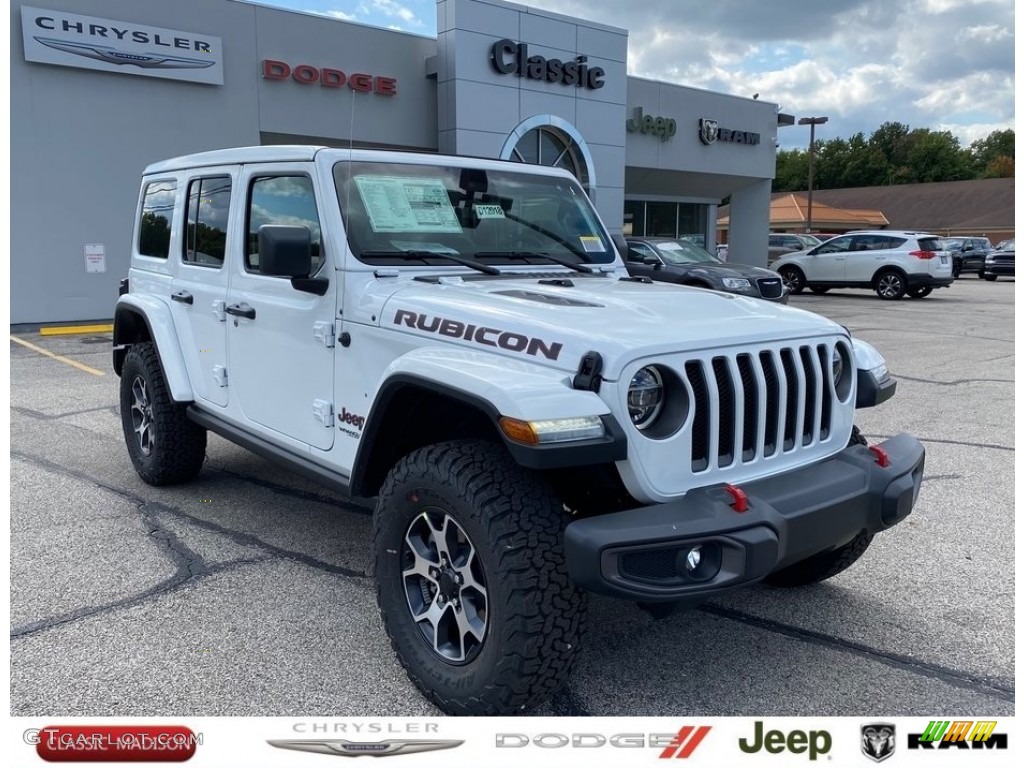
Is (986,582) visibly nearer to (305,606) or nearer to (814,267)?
(305,606)

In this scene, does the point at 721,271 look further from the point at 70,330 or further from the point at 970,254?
the point at 970,254

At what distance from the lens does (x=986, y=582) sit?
13.0 feet

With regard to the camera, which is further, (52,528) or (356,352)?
(52,528)

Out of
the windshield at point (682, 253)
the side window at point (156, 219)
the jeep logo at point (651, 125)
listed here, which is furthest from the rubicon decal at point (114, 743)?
the jeep logo at point (651, 125)

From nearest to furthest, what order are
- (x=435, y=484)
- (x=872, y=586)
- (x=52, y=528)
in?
(x=435, y=484) → (x=872, y=586) → (x=52, y=528)

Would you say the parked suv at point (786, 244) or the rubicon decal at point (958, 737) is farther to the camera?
the parked suv at point (786, 244)

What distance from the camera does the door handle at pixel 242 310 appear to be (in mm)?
4142

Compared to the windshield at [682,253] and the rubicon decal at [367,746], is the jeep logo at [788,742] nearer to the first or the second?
the rubicon decal at [367,746]

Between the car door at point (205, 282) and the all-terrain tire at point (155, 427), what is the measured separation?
0.32 meters

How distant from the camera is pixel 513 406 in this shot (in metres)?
2.58

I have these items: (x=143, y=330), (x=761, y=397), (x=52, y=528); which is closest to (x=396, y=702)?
(x=761, y=397)

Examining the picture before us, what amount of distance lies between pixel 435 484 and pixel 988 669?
217 centimetres

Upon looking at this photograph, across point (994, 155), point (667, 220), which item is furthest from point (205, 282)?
point (994, 155)

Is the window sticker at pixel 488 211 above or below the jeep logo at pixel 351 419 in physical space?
above
